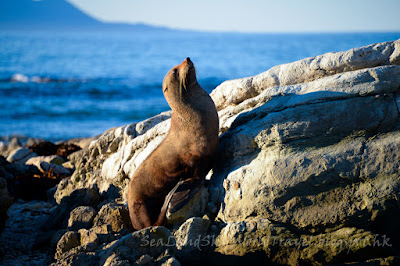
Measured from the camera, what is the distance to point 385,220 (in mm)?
4711

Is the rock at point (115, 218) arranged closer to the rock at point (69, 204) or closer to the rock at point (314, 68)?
the rock at point (69, 204)

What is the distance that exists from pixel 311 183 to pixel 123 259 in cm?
224

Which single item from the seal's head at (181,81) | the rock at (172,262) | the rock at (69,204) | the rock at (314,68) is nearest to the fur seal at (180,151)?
the seal's head at (181,81)

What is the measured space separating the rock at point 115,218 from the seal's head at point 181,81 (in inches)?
70.5

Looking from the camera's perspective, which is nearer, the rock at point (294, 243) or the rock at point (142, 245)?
the rock at point (294, 243)

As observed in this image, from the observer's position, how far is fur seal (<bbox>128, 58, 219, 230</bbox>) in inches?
219

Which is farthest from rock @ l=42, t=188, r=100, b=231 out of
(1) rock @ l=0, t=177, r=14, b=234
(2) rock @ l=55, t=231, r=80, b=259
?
(2) rock @ l=55, t=231, r=80, b=259

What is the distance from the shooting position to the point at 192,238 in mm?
4961

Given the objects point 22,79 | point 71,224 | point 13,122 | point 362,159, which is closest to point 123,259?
point 71,224

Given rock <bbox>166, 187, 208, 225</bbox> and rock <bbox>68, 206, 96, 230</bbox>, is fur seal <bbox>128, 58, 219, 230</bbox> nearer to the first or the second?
rock <bbox>166, 187, 208, 225</bbox>

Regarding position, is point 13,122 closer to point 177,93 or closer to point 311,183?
point 177,93

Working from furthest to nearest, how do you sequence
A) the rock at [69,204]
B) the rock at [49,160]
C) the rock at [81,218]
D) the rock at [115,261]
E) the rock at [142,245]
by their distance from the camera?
the rock at [49,160], the rock at [69,204], the rock at [81,218], the rock at [142,245], the rock at [115,261]

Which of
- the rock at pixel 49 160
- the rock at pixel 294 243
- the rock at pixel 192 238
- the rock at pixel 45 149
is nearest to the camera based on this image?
the rock at pixel 294 243

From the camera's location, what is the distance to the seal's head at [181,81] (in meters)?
5.59
